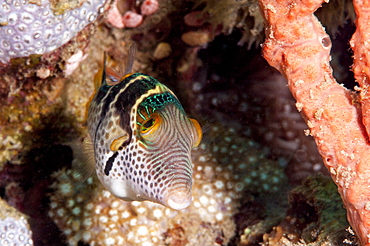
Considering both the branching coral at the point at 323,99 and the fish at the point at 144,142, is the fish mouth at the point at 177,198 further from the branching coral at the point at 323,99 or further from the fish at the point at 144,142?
the branching coral at the point at 323,99

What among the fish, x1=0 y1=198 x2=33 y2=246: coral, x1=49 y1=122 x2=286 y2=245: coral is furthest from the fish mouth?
x1=0 y1=198 x2=33 y2=246: coral

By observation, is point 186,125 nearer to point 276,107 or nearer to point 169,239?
point 169,239

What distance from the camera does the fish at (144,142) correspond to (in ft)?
6.02

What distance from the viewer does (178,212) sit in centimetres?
351

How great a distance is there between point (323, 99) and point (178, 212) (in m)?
2.07

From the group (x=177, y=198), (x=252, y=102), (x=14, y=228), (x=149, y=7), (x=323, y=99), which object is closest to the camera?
(x=177, y=198)

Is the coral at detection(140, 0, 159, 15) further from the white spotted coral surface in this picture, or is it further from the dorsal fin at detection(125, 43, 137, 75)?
the dorsal fin at detection(125, 43, 137, 75)

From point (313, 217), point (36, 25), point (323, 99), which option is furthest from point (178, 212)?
point (36, 25)

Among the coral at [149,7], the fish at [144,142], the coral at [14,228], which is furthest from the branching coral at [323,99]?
the coral at [14,228]

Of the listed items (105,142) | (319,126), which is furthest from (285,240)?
(105,142)

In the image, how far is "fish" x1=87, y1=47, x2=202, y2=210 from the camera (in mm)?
1835

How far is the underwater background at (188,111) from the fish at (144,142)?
988 millimetres

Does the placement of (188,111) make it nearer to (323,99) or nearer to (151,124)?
(151,124)

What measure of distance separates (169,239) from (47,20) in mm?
2310
